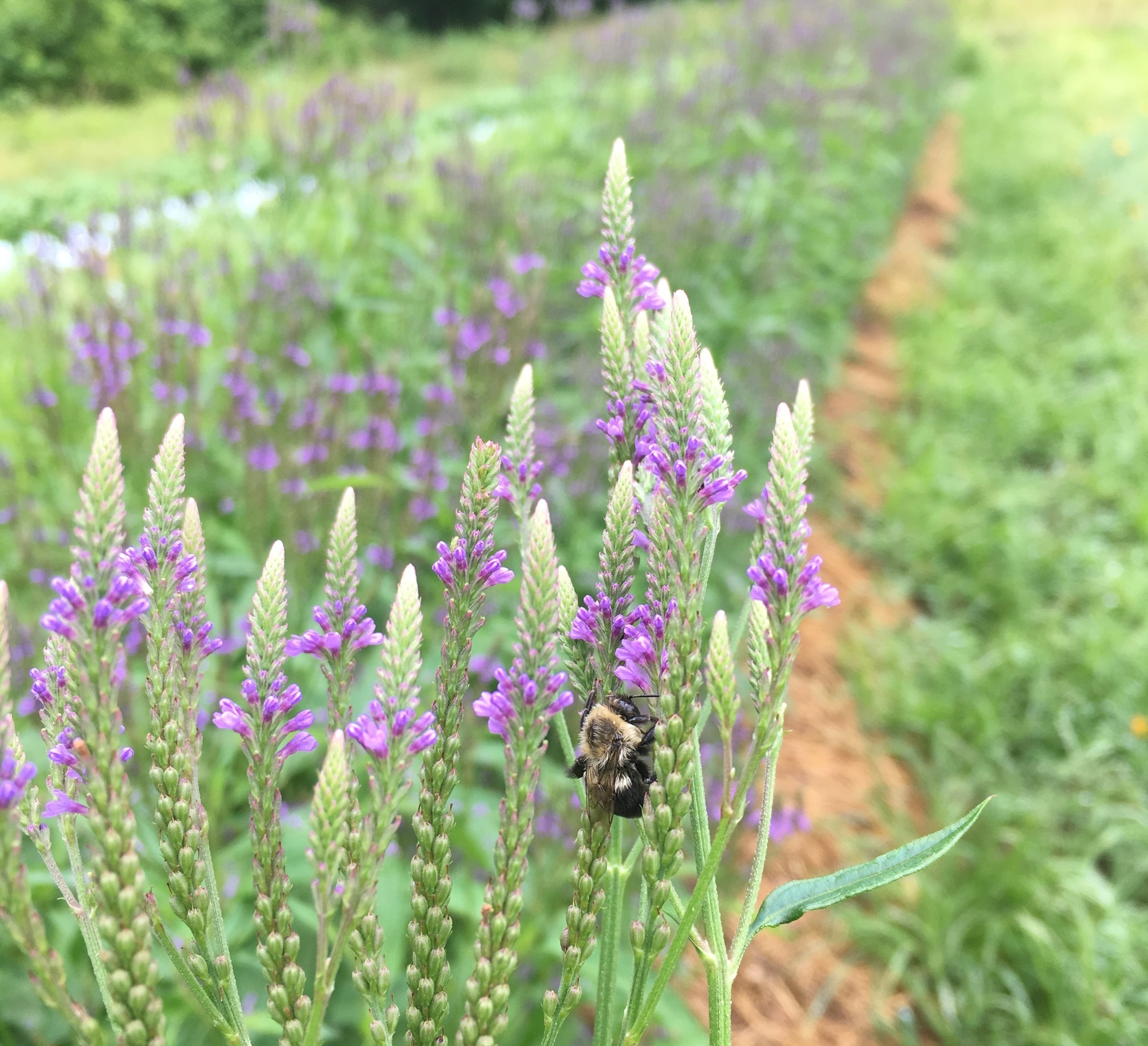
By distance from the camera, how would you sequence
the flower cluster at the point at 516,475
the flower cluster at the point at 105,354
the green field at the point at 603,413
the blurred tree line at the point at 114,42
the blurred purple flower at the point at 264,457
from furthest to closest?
the blurred tree line at the point at 114,42 → the blurred purple flower at the point at 264,457 → the flower cluster at the point at 105,354 → the green field at the point at 603,413 → the flower cluster at the point at 516,475

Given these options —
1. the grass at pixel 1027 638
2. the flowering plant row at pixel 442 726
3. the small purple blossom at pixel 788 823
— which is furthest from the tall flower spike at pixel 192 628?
the grass at pixel 1027 638

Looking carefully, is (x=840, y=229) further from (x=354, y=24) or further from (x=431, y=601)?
(x=354, y=24)

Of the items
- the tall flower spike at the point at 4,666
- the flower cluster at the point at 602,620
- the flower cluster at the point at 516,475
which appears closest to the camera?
the tall flower spike at the point at 4,666

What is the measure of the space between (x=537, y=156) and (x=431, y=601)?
464 centimetres

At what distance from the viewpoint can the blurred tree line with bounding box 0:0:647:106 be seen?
56.8ft

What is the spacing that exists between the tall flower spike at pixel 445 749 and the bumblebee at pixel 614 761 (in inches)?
5.8

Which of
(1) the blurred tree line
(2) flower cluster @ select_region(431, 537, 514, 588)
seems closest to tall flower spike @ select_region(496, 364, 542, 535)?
(2) flower cluster @ select_region(431, 537, 514, 588)

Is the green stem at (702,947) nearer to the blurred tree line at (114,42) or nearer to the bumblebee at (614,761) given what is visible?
the bumblebee at (614,761)

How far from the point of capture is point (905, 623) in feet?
17.1

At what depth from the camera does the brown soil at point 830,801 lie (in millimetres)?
3270

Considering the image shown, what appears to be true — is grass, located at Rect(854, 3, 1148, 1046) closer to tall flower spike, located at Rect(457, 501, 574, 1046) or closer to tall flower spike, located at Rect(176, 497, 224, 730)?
tall flower spike, located at Rect(457, 501, 574, 1046)

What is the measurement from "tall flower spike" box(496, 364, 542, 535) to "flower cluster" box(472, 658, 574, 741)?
0.19m

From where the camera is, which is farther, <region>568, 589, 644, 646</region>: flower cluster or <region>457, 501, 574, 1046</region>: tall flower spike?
<region>568, 589, 644, 646</region>: flower cluster

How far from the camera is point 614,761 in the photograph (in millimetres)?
932
